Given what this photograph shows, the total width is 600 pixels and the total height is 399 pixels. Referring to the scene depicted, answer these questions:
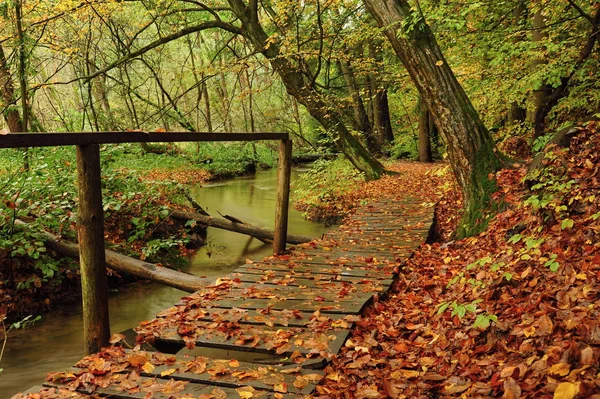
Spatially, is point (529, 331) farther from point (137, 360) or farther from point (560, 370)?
point (137, 360)

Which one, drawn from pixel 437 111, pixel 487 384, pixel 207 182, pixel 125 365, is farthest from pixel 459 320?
pixel 207 182

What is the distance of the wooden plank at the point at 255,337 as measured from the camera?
323cm

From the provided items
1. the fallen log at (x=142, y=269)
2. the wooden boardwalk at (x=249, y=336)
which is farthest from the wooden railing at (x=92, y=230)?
the fallen log at (x=142, y=269)

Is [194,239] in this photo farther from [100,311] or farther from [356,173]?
[100,311]

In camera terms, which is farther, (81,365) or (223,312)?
(223,312)

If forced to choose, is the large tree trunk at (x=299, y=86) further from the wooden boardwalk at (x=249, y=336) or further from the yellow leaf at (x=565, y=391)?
the yellow leaf at (x=565, y=391)

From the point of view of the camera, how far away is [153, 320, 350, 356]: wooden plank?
323cm

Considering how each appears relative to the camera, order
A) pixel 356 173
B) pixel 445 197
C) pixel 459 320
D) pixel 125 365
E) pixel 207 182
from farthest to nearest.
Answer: pixel 207 182
pixel 356 173
pixel 445 197
pixel 459 320
pixel 125 365

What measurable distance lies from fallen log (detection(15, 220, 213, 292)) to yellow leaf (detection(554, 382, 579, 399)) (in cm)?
411

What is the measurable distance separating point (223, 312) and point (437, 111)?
14.1 ft

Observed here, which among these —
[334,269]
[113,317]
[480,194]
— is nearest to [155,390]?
[334,269]

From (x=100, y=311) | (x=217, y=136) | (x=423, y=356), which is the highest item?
(x=217, y=136)

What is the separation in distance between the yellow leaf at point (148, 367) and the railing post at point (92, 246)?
25.0 inches

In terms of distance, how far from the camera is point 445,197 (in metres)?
9.47
